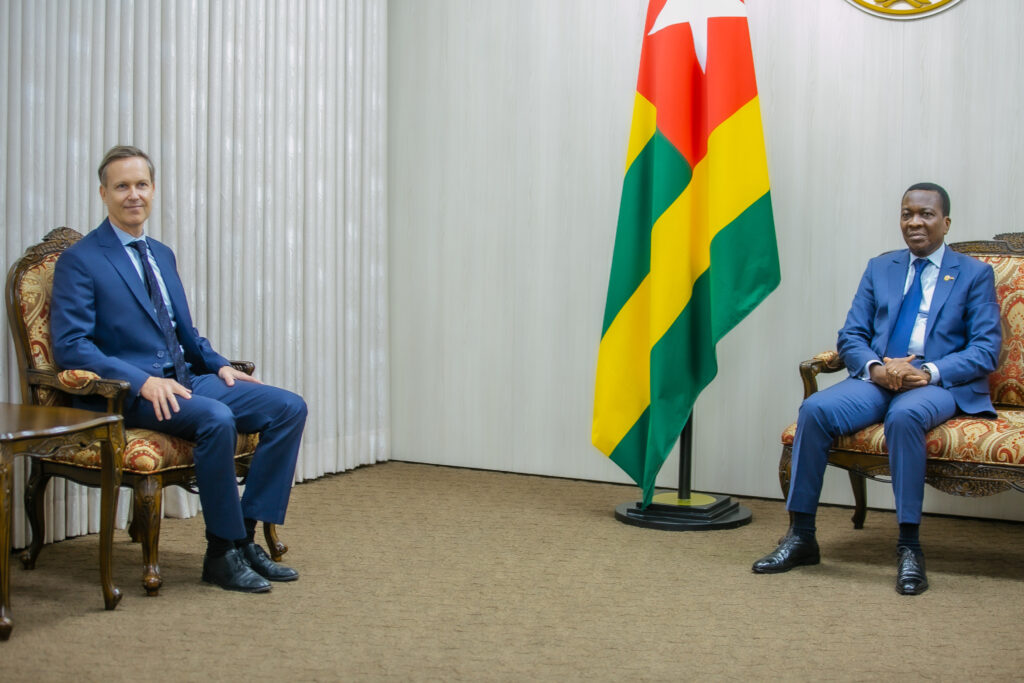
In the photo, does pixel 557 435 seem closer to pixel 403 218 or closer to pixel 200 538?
pixel 403 218

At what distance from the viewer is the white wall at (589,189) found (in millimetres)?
4191

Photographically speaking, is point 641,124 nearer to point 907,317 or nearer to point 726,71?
point 726,71

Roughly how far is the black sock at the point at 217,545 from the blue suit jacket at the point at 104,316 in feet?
1.58

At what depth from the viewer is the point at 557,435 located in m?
5.06

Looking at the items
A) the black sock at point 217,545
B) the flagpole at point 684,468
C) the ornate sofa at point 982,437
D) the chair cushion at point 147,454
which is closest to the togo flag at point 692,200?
the flagpole at point 684,468

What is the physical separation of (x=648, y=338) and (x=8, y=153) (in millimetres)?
2410

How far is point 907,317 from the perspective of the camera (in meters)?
3.63

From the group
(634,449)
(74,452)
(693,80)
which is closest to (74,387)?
(74,452)

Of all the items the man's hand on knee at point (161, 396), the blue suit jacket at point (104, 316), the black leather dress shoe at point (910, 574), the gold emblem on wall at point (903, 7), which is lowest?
the black leather dress shoe at point (910, 574)

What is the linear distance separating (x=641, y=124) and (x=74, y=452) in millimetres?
2392

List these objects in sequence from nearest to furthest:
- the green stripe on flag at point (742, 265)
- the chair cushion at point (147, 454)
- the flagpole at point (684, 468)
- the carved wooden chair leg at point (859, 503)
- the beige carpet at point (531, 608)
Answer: the beige carpet at point (531, 608), the chair cushion at point (147, 454), the green stripe on flag at point (742, 265), the carved wooden chair leg at point (859, 503), the flagpole at point (684, 468)

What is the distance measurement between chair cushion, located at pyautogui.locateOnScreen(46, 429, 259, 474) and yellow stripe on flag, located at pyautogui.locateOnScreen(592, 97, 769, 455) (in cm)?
177

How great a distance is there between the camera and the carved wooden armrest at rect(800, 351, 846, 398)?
3666 mm

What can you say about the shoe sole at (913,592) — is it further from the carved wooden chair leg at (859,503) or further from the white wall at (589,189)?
the white wall at (589,189)
